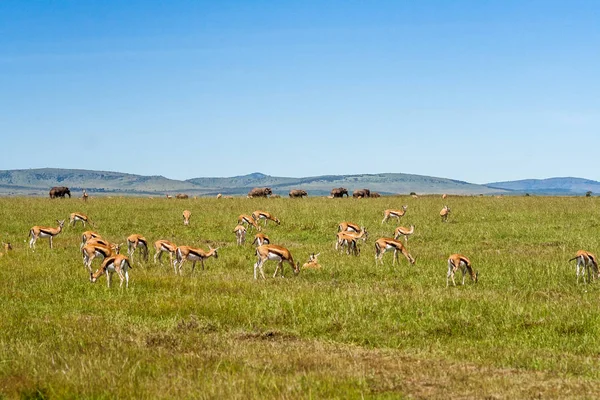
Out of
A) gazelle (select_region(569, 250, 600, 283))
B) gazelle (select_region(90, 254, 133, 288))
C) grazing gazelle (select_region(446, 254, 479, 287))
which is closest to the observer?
gazelle (select_region(90, 254, 133, 288))

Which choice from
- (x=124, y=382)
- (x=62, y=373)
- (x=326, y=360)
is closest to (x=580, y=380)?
(x=326, y=360)

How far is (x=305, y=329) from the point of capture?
1457 cm

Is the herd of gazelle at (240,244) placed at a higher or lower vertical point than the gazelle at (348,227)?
lower

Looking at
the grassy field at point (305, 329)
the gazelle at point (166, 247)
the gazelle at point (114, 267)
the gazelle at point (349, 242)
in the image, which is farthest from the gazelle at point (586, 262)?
the gazelle at point (114, 267)

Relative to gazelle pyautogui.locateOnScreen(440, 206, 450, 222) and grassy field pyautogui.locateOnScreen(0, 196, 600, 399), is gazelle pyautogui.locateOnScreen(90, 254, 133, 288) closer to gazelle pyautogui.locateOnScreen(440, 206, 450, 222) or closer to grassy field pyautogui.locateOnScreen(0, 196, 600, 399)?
grassy field pyautogui.locateOnScreen(0, 196, 600, 399)

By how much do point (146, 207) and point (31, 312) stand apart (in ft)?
103

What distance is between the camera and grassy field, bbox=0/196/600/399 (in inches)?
401

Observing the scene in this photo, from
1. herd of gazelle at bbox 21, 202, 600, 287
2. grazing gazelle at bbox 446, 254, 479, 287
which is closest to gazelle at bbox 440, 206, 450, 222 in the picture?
herd of gazelle at bbox 21, 202, 600, 287

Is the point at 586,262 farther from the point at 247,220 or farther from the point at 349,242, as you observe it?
the point at 247,220

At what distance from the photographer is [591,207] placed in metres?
45.8

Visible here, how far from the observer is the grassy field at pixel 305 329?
10.2 meters

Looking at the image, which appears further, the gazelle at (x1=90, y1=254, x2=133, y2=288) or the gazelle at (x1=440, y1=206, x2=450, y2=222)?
the gazelle at (x1=440, y1=206, x2=450, y2=222)

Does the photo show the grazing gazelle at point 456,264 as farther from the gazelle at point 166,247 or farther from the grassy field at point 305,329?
the gazelle at point 166,247

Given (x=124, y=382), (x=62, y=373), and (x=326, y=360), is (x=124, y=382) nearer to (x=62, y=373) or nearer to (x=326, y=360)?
(x=62, y=373)
